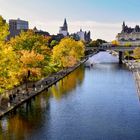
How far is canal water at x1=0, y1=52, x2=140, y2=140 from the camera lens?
148 ft

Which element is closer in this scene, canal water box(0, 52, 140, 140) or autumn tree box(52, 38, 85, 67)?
canal water box(0, 52, 140, 140)

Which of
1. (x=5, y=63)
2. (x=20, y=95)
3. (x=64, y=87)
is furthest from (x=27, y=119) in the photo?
(x=64, y=87)

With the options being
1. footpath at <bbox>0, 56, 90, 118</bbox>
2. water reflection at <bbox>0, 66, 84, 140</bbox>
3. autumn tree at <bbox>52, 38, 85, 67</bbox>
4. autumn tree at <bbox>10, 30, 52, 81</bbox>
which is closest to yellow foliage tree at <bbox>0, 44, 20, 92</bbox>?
footpath at <bbox>0, 56, 90, 118</bbox>

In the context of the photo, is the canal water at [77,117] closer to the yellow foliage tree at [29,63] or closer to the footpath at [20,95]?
the footpath at [20,95]

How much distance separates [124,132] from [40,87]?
1300 inches

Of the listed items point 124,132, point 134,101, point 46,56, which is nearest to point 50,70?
point 46,56

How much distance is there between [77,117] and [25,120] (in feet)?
22.3

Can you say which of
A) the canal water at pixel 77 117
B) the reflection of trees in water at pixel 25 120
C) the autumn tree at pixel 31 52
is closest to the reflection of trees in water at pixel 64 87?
the canal water at pixel 77 117

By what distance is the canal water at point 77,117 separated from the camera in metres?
45.1

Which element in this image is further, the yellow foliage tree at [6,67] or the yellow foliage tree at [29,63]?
the yellow foliage tree at [29,63]

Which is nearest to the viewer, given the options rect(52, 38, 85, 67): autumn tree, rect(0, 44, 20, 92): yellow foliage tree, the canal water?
the canal water

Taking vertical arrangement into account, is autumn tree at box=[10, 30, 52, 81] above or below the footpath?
above

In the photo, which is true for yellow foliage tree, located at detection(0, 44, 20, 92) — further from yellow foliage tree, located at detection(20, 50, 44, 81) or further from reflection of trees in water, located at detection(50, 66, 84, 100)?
yellow foliage tree, located at detection(20, 50, 44, 81)

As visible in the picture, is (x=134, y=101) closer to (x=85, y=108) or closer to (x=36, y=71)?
(x=85, y=108)
